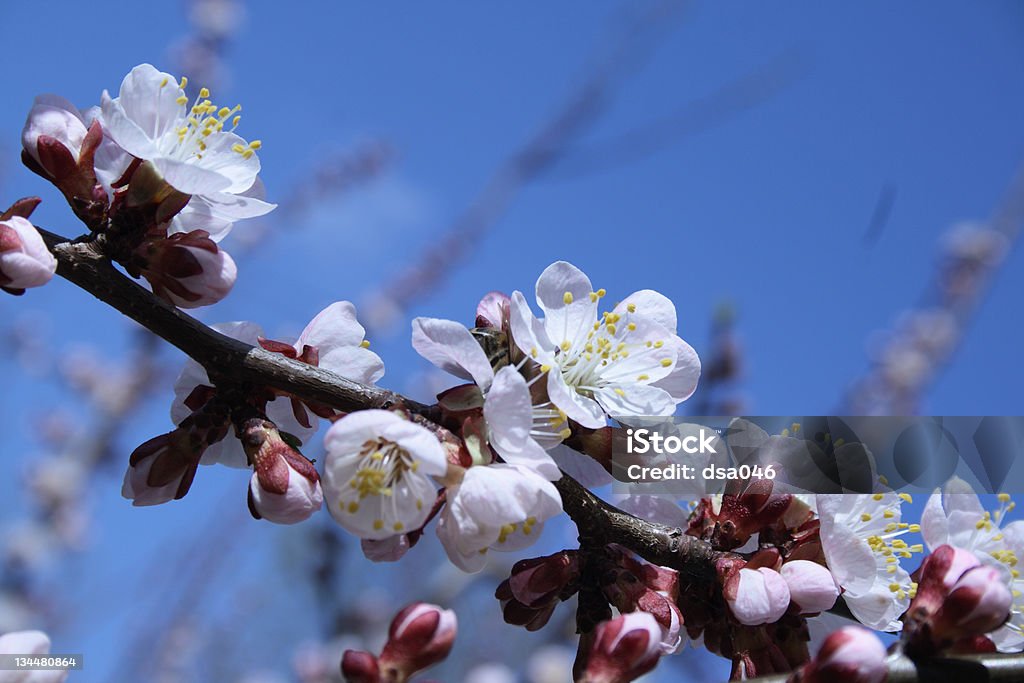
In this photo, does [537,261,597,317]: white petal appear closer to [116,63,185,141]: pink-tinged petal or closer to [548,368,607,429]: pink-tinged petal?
[548,368,607,429]: pink-tinged petal

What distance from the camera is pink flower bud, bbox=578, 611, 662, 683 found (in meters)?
1.05

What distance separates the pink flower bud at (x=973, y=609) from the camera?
1.07 metres

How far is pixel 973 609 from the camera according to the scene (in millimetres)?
1068

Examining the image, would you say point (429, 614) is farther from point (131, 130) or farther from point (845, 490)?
point (131, 130)

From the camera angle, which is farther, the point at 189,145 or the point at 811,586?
the point at 189,145

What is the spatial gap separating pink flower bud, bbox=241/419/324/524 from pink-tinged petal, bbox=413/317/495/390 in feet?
0.77

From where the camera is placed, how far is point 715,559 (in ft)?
4.13

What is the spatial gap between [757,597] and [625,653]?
218mm

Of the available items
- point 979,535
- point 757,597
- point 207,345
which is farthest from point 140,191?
point 979,535

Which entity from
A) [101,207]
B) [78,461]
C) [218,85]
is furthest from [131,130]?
[218,85]

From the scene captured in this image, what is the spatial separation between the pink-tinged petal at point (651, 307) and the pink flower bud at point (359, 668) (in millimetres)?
693

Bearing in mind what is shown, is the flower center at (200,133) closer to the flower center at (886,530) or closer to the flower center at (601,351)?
the flower center at (601,351)

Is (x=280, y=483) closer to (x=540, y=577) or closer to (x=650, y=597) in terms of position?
(x=540, y=577)

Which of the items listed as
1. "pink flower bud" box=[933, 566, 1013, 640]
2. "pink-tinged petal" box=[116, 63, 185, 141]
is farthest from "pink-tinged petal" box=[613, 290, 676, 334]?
"pink-tinged petal" box=[116, 63, 185, 141]
